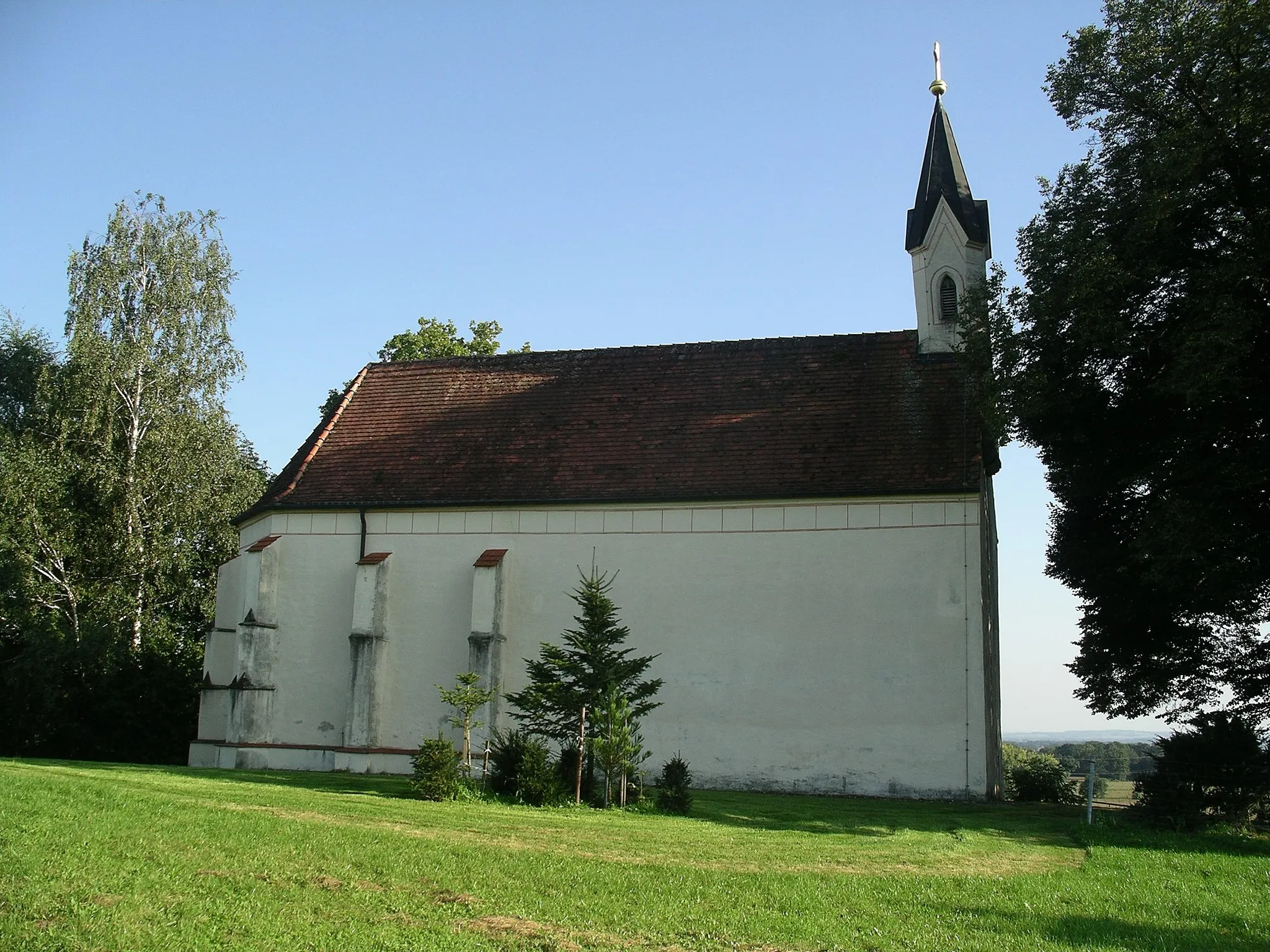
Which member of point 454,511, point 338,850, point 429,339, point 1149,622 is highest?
point 429,339

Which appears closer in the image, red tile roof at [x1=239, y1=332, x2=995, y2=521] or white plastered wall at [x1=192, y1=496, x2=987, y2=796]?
white plastered wall at [x1=192, y1=496, x2=987, y2=796]

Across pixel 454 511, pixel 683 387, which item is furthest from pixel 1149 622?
pixel 454 511

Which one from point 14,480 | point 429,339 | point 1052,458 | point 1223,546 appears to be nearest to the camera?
point 1223,546

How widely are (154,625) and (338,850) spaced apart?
85.1 ft

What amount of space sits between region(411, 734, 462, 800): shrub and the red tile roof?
8.40 meters

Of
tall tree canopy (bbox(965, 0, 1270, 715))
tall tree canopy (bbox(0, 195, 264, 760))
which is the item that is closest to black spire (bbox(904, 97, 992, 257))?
tall tree canopy (bbox(965, 0, 1270, 715))

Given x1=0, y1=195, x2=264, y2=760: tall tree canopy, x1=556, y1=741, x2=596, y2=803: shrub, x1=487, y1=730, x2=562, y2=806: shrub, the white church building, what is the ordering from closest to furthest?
x1=487, y1=730, x2=562, y2=806: shrub < x1=556, y1=741, x2=596, y2=803: shrub < the white church building < x1=0, y1=195, x2=264, y2=760: tall tree canopy

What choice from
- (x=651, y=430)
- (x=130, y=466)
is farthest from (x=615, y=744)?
(x=130, y=466)

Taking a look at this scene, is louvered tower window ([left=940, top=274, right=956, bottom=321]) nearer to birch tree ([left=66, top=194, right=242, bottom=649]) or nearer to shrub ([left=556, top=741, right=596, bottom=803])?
shrub ([left=556, top=741, right=596, bottom=803])

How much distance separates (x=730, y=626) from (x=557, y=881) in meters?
13.1

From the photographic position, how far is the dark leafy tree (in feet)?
56.0

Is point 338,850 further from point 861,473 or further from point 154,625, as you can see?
point 154,625

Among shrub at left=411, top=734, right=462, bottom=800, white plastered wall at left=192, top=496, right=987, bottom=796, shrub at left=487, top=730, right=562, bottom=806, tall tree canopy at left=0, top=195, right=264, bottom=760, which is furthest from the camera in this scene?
tall tree canopy at left=0, top=195, right=264, bottom=760

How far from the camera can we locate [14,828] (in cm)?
1078
